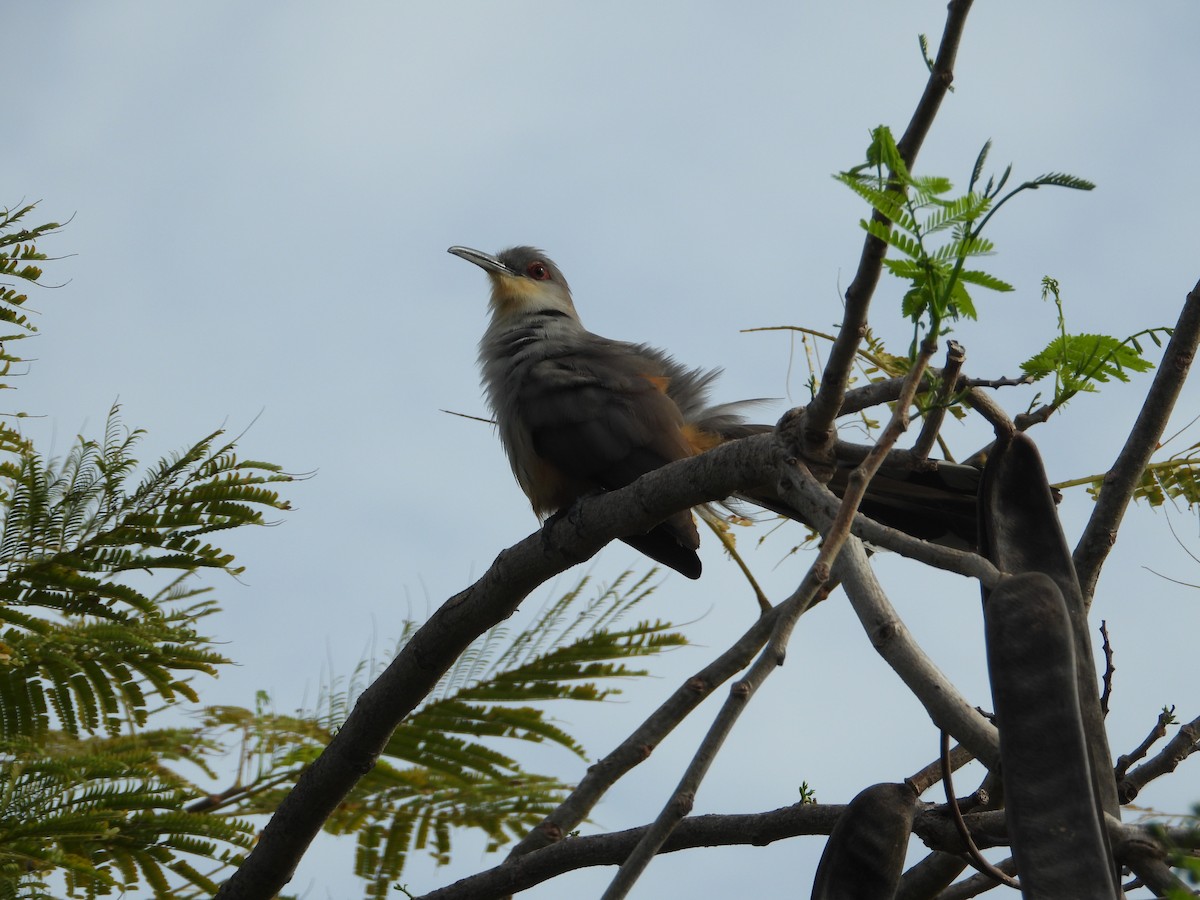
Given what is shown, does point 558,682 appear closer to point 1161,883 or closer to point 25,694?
point 25,694

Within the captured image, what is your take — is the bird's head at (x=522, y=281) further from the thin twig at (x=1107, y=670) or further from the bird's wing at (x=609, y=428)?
the thin twig at (x=1107, y=670)

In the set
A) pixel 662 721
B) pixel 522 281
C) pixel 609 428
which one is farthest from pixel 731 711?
pixel 522 281

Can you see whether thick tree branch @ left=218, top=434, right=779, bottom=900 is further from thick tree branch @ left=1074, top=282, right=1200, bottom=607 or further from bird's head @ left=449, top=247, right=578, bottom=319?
bird's head @ left=449, top=247, right=578, bottom=319

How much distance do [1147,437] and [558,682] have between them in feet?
9.28

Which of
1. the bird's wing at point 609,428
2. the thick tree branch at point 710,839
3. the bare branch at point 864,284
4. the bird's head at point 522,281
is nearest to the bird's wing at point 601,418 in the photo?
the bird's wing at point 609,428

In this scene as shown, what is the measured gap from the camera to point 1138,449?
3199mm

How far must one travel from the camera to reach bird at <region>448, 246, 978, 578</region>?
5137 millimetres

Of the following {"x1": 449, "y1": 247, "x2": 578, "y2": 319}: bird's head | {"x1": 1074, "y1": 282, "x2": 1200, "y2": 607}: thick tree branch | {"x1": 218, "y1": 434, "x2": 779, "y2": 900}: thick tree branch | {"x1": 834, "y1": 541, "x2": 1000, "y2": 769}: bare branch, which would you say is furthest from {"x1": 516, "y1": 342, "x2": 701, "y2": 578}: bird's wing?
{"x1": 834, "y1": 541, "x2": 1000, "y2": 769}: bare branch

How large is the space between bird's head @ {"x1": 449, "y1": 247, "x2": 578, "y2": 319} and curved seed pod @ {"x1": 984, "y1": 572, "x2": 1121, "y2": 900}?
515cm

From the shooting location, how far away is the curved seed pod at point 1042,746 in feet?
5.84

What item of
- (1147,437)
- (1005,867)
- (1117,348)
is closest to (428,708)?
(1005,867)

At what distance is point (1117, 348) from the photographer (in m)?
2.49

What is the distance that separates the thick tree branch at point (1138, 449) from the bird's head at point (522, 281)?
3.95m

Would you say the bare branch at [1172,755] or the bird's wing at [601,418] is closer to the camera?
the bare branch at [1172,755]
